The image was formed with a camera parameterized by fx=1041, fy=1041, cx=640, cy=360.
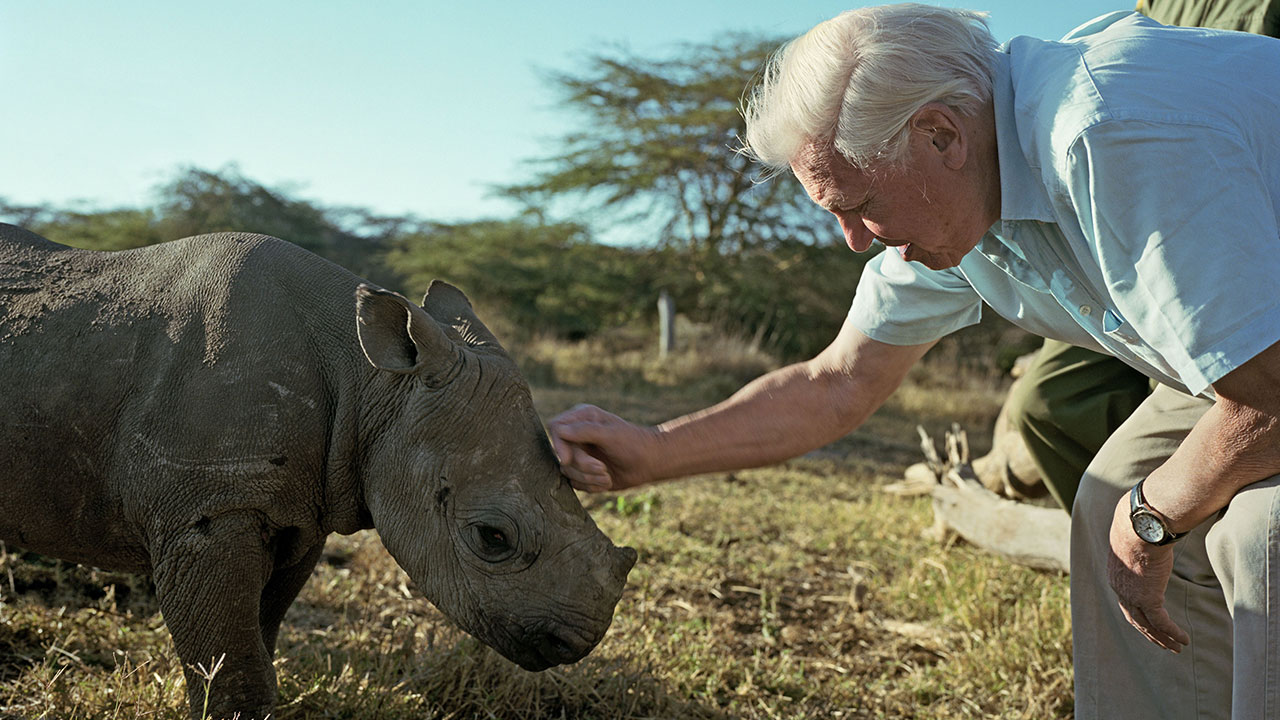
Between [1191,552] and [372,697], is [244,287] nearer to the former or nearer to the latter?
[372,697]

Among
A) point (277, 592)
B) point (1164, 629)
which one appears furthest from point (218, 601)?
point (1164, 629)

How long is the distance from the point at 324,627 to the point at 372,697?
45.6 inches

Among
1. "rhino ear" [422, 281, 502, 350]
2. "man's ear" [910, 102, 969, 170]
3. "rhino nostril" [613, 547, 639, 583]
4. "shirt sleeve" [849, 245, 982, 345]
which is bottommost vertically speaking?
"rhino nostril" [613, 547, 639, 583]

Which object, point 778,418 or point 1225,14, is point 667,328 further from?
point 778,418

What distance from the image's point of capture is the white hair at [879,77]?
8.07 ft

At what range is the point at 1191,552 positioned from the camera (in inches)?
119

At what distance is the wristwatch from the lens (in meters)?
2.51

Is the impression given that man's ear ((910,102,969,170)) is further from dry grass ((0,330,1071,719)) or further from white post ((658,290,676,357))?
white post ((658,290,676,357))

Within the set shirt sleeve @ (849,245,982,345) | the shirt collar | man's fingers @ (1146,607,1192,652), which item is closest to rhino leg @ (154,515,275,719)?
shirt sleeve @ (849,245,982,345)

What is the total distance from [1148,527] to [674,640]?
214 centimetres

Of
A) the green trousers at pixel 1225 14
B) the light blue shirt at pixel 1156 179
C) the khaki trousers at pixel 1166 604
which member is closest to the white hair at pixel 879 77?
the light blue shirt at pixel 1156 179

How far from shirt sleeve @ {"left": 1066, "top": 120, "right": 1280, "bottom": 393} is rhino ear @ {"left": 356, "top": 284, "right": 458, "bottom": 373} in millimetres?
1637

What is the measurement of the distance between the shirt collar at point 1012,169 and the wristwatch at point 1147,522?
2.36 feet

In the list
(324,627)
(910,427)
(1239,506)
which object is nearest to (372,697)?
(324,627)
